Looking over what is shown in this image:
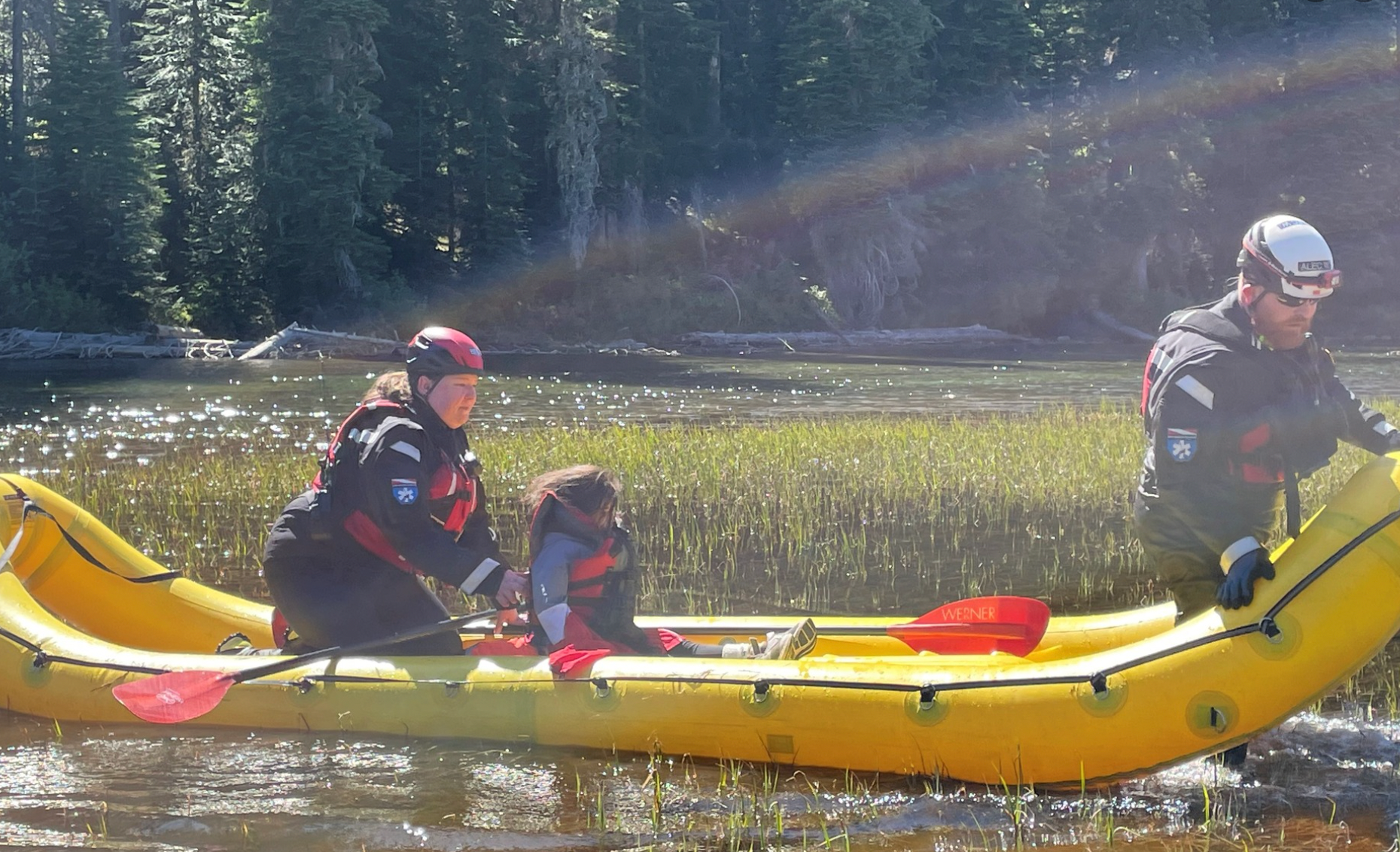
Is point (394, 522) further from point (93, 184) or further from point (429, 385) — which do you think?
point (93, 184)

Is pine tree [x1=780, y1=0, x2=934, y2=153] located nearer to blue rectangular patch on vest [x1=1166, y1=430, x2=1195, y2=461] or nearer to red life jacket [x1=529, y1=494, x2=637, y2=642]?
red life jacket [x1=529, y1=494, x2=637, y2=642]

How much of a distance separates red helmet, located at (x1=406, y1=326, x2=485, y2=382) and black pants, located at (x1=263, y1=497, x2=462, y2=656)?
2.65 ft

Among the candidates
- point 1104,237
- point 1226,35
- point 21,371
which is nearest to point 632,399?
Result: point 21,371

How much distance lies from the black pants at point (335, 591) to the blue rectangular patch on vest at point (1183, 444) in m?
3.24

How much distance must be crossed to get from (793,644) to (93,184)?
109 feet

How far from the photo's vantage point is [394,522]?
564 centimetres

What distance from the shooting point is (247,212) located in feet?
119

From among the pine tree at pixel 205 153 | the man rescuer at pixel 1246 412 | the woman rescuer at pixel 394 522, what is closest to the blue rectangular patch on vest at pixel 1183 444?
the man rescuer at pixel 1246 412

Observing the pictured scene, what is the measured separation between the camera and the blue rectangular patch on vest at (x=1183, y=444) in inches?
191

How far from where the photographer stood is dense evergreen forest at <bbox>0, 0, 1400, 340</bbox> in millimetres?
35156

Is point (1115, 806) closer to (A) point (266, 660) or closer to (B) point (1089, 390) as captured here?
(A) point (266, 660)

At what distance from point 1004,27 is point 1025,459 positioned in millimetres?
36024

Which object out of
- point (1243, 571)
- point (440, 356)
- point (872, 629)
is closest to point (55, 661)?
point (440, 356)

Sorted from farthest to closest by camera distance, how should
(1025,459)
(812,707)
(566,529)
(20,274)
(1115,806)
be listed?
1. (20,274)
2. (1025,459)
3. (566,529)
4. (812,707)
5. (1115,806)
